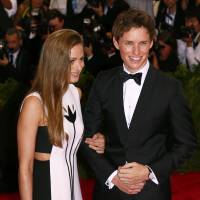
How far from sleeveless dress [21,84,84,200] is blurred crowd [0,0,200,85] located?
473 cm

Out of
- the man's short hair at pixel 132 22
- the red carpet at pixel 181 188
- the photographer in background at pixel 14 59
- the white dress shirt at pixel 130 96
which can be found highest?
the man's short hair at pixel 132 22

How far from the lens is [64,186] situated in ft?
9.71

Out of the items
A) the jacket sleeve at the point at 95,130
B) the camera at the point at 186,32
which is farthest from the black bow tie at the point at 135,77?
the camera at the point at 186,32

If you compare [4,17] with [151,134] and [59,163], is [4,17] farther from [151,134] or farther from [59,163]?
[151,134]

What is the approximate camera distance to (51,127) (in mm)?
2828

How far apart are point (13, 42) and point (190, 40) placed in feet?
Result: 8.43

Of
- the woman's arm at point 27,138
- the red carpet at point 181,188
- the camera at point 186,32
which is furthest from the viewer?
the camera at point 186,32

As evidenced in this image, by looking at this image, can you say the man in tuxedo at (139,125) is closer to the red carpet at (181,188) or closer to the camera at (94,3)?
the red carpet at (181,188)

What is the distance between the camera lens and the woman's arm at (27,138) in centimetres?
276

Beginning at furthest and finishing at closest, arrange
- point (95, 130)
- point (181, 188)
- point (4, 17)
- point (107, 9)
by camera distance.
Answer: point (4, 17), point (107, 9), point (181, 188), point (95, 130)

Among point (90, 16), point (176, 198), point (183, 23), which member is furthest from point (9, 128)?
point (183, 23)

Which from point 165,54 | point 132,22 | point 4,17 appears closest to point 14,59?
point 4,17

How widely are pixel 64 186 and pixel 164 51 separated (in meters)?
5.31

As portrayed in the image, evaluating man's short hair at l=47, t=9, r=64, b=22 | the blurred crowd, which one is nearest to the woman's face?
the blurred crowd
